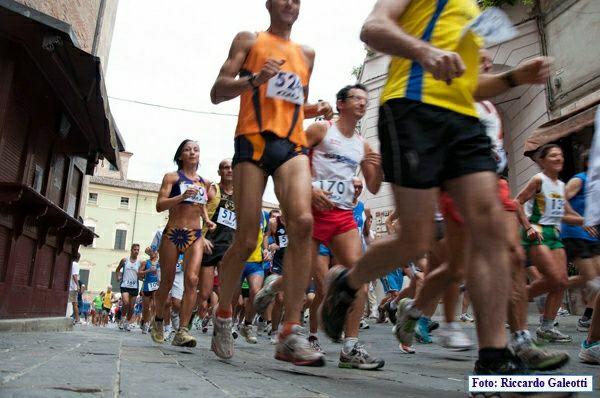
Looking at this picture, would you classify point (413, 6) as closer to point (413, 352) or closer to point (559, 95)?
point (413, 352)

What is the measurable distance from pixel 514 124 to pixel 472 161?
1392cm

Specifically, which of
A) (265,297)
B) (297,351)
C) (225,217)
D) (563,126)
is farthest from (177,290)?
(563,126)

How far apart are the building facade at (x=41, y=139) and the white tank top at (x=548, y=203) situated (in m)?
5.44

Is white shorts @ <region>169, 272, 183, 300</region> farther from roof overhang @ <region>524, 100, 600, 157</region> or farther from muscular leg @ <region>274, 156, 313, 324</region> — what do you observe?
roof overhang @ <region>524, 100, 600, 157</region>

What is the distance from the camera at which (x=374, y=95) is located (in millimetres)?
18641

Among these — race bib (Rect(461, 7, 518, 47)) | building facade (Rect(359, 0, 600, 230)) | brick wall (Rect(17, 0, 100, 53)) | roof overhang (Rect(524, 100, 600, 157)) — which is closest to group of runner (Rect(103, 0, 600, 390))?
race bib (Rect(461, 7, 518, 47))

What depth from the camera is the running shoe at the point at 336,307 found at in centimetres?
295

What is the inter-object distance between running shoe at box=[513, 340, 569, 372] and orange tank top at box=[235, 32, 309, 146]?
5.95 ft

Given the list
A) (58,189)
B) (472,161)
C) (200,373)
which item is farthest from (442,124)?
(58,189)

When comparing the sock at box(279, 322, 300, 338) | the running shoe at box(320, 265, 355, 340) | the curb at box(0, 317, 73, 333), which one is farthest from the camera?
the curb at box(0, 317, 73, 333)

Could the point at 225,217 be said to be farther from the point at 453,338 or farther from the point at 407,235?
the point at 407,235

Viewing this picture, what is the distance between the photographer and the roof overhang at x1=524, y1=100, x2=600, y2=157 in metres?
11.3

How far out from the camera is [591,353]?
3.84 metres

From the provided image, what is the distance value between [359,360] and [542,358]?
4.16ft
